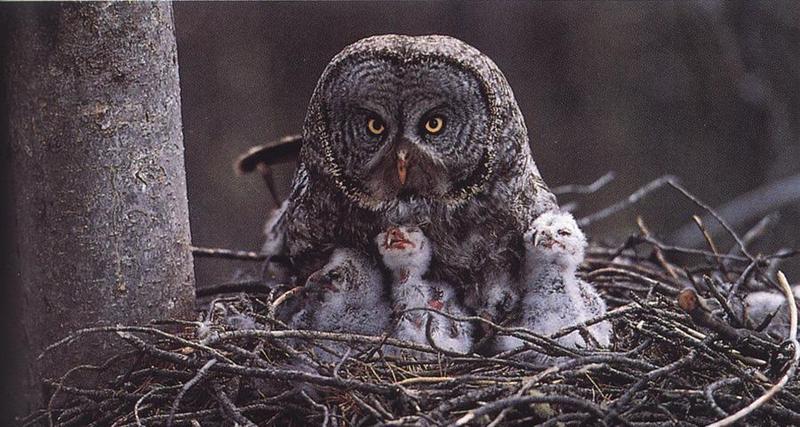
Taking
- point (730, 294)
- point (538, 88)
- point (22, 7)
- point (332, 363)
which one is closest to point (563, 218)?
point (730, 294)

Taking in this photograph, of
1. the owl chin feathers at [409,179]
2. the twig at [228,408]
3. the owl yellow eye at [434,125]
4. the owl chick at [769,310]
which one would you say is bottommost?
the owl chick at [769,310]

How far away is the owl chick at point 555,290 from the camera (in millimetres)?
2500

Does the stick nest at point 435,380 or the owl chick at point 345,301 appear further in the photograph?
the owl chick at point 345,301

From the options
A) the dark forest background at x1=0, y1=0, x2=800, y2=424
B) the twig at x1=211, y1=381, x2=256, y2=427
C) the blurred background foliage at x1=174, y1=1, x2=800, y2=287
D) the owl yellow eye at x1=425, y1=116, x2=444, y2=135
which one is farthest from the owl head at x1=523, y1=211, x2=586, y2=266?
the blurred background foliage at x1=174, y1=1, x2=800, y2=287

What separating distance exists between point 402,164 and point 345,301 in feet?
1.15

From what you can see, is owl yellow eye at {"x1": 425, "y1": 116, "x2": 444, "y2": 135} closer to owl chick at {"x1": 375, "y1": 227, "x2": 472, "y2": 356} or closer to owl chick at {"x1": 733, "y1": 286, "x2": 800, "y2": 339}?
owl chick at {"x1": 375, "y1": 227, "x2": 472, "y2": 356}

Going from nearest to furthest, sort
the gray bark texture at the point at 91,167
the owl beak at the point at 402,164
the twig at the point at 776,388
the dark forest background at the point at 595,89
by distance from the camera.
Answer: the twig at the point at 776,388
the gray bark texture at the point at 91,167
the owl beak at the point at 402,164
the dark forest background at the point at 595,89

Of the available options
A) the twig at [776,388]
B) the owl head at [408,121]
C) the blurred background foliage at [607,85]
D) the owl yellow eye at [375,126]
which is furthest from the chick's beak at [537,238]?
the blurred background foliage at [607,85]

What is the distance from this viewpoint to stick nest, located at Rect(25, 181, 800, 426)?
6.58ft

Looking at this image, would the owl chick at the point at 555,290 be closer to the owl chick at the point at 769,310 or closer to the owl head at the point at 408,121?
the owl head at the point at 408,121

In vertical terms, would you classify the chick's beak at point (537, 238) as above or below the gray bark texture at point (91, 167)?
below

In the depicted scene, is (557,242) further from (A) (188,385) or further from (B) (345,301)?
(A) (188,385)

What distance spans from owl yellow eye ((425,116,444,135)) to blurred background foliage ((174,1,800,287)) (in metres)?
2.55

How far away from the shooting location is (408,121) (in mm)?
2477
